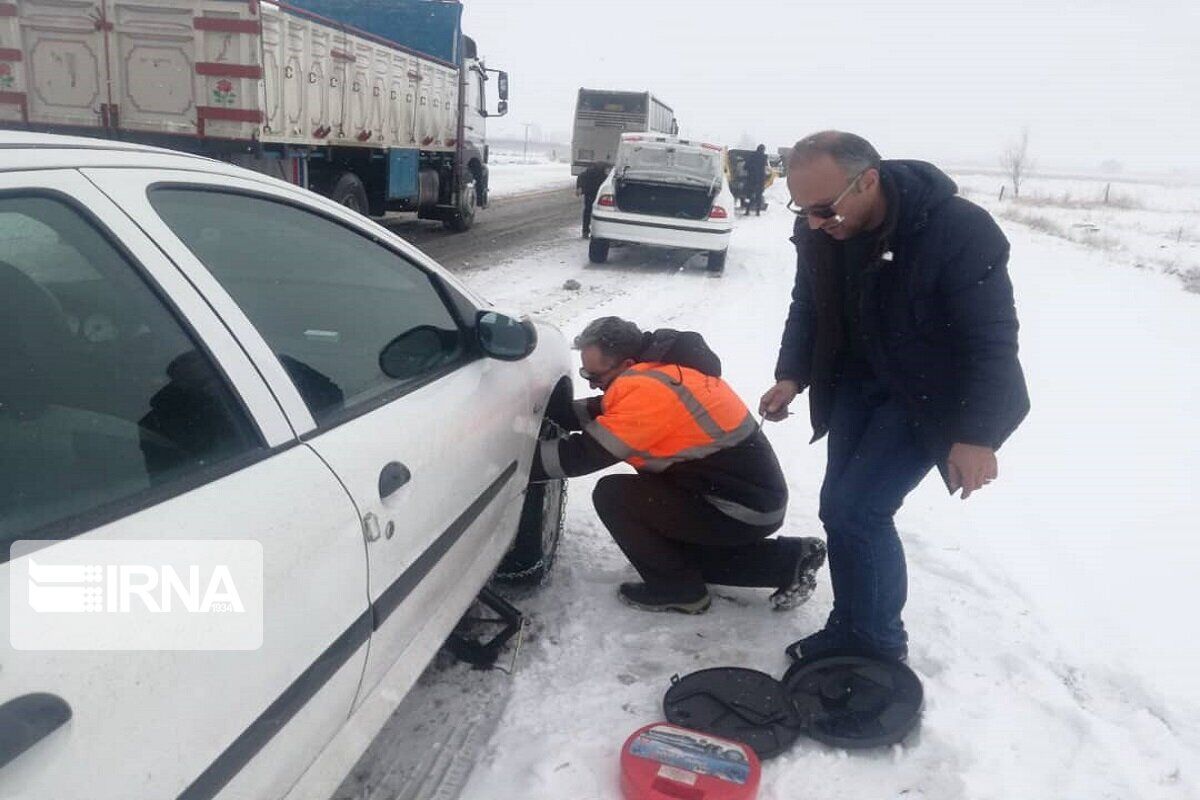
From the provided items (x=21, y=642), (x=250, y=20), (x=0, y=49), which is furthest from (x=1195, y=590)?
(x=0, y=49)

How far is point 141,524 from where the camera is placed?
1335 millimetres

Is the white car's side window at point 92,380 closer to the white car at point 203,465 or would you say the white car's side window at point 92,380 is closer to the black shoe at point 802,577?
the white car at point 203,465

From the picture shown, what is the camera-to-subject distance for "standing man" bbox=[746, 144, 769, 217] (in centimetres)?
2352

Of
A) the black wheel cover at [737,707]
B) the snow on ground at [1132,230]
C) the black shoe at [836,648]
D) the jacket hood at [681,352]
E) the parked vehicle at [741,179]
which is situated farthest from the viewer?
the parked vehicle at [741,179]

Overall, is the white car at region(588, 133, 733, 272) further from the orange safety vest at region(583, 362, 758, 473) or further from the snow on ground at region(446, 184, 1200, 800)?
the orange safety vest at region(583, 362, 758, 473)

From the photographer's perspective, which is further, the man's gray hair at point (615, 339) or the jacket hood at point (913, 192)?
the man's gray hair at point (615, 339)

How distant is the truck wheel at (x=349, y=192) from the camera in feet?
36.8

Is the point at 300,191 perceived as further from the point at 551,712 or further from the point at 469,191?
the point at 469,191

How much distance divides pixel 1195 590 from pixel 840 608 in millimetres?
1825

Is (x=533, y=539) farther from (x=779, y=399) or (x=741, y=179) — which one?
(x=741, y=179)

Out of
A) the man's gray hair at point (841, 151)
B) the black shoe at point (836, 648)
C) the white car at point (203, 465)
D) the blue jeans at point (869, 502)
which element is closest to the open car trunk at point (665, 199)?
the blue jeans at point (869, 502)

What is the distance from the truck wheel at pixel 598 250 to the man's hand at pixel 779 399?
903 cm

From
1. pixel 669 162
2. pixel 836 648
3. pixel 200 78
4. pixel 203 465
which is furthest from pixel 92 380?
pixel 669 162

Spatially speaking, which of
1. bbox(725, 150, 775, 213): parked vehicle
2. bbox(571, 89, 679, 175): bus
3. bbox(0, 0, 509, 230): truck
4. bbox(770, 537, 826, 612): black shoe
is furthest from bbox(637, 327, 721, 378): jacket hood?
bbox(571, 89, 679, 175): bus
